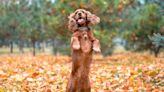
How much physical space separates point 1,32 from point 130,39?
1813cm

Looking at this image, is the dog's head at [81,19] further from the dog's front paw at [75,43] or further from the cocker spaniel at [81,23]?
the dog's front paw at [75,43]

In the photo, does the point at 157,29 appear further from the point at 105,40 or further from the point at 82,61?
the point at 82,61

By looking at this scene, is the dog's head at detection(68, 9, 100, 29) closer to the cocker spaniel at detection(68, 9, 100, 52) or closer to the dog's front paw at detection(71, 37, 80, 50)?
the cocker spaniel at detection(68, 9, 100, 52)

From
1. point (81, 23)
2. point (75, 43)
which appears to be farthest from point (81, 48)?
point (81, 23)

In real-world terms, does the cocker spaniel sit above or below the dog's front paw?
above

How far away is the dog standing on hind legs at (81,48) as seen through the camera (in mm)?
7246

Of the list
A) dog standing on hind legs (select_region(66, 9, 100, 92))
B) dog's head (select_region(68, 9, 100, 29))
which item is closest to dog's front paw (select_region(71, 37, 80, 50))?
dog standing on hind legs (select_region(66, 9, 100, 92))

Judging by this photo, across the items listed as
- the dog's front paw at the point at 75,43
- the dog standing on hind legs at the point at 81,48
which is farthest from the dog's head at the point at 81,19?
the dog's front paw at the point at 75,43

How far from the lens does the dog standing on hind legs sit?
7.25 meters

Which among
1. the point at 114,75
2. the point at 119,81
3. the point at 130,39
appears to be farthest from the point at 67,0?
the point at 119,81

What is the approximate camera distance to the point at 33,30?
112ft

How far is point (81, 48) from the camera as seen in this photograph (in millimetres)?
7258

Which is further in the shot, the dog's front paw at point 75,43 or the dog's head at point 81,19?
the dog's head at point 81,19

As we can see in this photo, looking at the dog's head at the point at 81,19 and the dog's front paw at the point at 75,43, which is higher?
the dog's head at the point at 81,19
